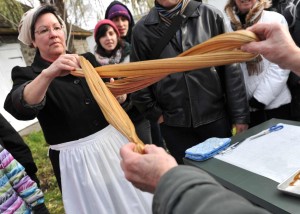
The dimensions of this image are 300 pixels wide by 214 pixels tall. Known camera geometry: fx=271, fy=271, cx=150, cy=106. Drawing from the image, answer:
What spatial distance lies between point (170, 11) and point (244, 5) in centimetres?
64

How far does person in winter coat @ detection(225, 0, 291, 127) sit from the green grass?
85.2 inches

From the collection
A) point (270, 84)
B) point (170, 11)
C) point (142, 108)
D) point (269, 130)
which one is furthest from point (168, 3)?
point (269, 130)

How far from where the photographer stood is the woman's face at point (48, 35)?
1.47 metres

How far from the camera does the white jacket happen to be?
193cm

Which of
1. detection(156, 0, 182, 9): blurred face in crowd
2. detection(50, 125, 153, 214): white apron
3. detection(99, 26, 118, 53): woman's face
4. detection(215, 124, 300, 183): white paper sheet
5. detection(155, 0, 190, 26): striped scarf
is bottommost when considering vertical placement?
detection(50, 125, 153, 214): white apron

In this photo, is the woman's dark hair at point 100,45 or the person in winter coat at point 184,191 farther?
the woman's dark hair at point 100,45

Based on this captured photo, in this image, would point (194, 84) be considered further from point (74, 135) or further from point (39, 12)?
point (39, 12)

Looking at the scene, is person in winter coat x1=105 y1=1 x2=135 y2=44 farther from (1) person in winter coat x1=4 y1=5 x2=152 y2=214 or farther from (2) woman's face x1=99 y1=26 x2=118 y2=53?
(1) person in winter coat x1=4 y1=5 x2=152 y2=214

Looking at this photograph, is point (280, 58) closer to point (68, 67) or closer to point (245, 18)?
point (68, 67)

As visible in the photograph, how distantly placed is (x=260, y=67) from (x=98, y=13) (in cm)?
535

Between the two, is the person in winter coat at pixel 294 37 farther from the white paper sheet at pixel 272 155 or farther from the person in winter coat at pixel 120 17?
the person in winter coat at pixel 120 17

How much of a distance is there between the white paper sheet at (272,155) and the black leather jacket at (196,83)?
55cm

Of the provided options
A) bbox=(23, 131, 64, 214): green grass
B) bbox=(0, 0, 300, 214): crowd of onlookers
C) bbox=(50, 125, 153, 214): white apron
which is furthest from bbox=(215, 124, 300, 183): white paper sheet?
bbox=(23, 131, 64, 214): green grass

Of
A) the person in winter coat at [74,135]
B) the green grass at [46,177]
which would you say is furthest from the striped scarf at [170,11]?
the green grass at [46,177]
